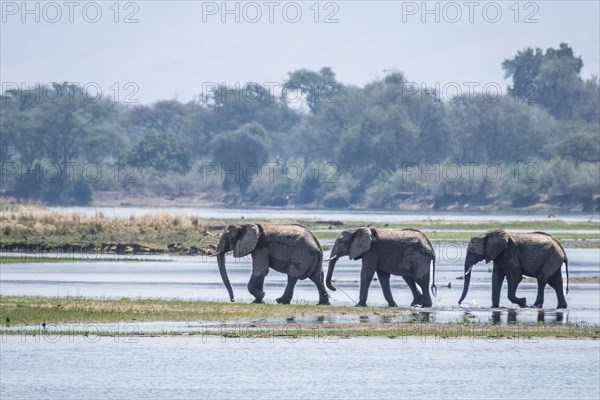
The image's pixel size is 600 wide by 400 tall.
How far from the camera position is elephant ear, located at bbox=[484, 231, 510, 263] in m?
37.1

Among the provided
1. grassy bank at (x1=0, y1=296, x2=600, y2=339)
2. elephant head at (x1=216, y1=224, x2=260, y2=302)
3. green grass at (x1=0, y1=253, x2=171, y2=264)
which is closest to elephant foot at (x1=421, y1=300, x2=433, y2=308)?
grassy bank at (x1=0, y1=296, x2=600, y2=339)

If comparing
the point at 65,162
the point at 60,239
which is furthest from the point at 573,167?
the point at 60,239

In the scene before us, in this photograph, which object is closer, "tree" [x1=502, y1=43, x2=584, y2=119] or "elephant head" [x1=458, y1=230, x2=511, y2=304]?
"elephant head" [x1=458, y1=230, x2=511, y2=304]

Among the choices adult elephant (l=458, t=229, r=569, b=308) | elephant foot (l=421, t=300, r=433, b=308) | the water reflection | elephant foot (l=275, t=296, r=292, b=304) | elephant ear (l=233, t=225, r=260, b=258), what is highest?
elephant ear (l=233, t=225, r=260, b=258)

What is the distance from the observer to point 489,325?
108 feet

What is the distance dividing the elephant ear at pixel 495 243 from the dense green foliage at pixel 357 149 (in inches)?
3928

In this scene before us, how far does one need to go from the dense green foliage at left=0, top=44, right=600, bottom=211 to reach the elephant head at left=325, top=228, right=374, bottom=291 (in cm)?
10039

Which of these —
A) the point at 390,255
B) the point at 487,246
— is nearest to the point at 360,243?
the point at 390,255

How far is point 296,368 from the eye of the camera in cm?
2838

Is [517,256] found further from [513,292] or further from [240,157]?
[240,157]

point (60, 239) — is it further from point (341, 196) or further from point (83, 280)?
point (341, 196)

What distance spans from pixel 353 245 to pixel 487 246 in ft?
10.5

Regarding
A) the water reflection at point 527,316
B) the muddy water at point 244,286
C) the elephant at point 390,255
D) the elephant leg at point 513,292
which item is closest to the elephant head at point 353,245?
the elephant at point 390,255

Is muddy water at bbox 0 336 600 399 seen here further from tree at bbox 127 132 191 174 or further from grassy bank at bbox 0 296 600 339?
tree at bbox 127 132 191 174
